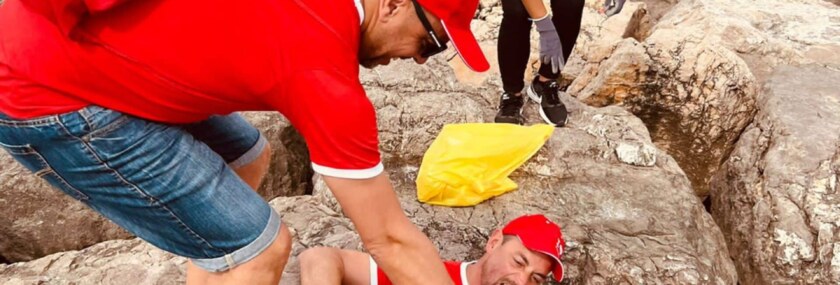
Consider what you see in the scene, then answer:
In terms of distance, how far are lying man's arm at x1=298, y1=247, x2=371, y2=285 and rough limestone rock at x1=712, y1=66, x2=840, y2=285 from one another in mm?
2252

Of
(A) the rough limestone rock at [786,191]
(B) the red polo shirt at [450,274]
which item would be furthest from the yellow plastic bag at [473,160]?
(A) the rough limestone rock at [786,191]

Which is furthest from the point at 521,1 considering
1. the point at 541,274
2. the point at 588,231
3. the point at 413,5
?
the point at 413,5

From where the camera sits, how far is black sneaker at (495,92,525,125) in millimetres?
4322

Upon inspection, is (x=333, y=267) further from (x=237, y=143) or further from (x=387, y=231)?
(x=387, y=231)

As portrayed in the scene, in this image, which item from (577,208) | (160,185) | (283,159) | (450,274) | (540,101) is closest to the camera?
(160,185)

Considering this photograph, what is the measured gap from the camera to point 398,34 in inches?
71.9

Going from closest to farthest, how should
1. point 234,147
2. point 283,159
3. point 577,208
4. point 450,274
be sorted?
point 234,147 → point 450,274 → point 577,208 → point 283,159

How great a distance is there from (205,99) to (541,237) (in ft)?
5.30

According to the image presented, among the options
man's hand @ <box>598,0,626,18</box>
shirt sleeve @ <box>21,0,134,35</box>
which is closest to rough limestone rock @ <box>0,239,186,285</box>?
shirt sleeve @ <box>21,0,134,35</box>

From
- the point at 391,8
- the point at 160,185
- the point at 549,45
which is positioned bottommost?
the point at 549,45

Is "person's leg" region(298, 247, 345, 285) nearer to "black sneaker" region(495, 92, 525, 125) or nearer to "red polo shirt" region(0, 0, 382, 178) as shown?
"red polo shirt" region(0, 0, 382, 178)

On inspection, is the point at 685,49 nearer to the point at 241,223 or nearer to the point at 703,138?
the point at 703,138

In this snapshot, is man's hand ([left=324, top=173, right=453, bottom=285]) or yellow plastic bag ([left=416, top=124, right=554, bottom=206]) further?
yellow plastic bag ([left=416, top=124, right=554, bottom=206])

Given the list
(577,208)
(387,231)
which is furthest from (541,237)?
(387,231)
